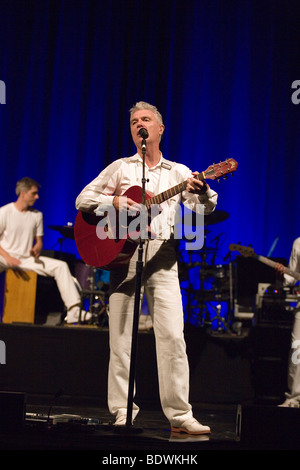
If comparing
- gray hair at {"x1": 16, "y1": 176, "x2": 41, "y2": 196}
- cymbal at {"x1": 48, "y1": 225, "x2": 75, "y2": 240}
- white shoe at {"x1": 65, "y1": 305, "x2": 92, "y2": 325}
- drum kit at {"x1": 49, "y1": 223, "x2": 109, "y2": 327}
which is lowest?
white shoe at {"x1": 65, "y1": 305, "x2": 92, "y2": 325}

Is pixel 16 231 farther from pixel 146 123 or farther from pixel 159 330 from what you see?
pixel 159 330

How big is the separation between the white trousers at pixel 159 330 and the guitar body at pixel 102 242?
9 centimetres

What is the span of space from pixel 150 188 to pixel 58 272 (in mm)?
3522

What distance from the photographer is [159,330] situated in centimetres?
375

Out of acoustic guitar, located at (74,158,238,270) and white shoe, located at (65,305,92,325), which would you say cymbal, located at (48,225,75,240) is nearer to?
white shoe, located at (65,305,92,325)

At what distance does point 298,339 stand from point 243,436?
2588 millimetres

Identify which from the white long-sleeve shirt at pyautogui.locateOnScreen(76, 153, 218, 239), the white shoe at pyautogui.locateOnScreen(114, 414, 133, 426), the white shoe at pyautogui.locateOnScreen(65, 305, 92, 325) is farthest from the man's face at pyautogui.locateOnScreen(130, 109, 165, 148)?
the white shoe at pyautogui.locateOnScreen(65, 305, 92, 325)

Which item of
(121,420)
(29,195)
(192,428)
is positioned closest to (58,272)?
(29,195)

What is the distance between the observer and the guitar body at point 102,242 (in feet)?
12.4

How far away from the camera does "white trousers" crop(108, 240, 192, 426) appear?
367 centimetres

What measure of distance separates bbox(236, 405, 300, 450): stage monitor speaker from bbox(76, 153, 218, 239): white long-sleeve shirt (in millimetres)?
1359

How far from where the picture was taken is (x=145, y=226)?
3.58 meters

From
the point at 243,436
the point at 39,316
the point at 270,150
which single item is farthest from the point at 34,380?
the point at 270,150
